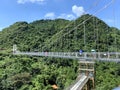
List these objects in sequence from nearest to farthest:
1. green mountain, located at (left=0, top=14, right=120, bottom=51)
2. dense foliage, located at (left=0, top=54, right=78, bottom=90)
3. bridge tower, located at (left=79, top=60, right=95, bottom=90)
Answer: bridge tower, located at (left=79, top=60, right=95, bottom=90) < dense foliage, located at (left=0, top=54, right=78, bottom=90) < green mountain, located at (left=0, top=14, right=120, bottom=51)

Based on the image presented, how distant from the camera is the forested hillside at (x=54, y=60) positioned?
26.4m

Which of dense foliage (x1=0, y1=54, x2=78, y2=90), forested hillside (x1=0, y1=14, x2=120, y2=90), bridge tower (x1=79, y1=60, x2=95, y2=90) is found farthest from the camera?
forested hillside (x1=0, y1=14, x2=120, y2=90)

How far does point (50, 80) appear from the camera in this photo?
95.1ft

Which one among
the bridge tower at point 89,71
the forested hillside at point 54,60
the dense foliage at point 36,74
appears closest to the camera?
the bridge tower at point 89,71

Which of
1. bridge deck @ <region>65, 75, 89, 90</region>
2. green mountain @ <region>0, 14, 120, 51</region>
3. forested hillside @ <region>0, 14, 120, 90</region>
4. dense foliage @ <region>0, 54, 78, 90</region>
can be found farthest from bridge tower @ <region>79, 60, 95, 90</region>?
green mountain @ <region>0, 14, 120, 51</region>

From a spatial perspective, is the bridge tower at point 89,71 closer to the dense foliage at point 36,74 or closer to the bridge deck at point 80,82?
the bridge deck at point 80,82

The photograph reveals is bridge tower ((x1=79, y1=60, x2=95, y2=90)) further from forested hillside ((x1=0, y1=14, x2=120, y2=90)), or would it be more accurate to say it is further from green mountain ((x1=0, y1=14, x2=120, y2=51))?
green mountain ((x1=0, y1=14, x2=120, y2=51))

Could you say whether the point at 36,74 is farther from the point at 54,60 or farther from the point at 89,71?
the point at 89,71

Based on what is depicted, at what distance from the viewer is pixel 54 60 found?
37.0 metres

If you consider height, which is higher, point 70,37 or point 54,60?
point 70,37

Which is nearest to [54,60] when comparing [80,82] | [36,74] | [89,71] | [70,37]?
[70,37]

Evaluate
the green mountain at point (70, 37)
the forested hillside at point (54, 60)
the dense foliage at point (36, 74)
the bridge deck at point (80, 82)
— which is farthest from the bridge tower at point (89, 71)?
the green mountain at point (70, 37)

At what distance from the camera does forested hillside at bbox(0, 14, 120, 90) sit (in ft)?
86.6

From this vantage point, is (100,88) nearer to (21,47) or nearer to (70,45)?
(70,45)
